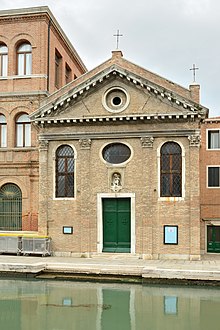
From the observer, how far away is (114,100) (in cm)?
2136

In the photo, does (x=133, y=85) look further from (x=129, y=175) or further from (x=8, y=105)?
(x=8, y=105)

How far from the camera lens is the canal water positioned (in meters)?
12.5

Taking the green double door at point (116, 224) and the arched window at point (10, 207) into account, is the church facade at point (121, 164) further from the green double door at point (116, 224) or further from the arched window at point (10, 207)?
the arched window at point (10, 207)

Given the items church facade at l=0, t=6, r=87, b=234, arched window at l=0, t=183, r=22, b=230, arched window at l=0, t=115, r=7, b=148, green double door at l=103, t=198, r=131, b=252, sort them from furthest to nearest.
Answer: arched window at l=0, t=115, r=7, b=148 < arched window at l=0, t=183, r=22, b=230 < church facade at l=0, t=6, r=87, b=234 < green double door at l=103, t=198, r=131, b=252

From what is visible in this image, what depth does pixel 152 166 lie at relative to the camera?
20609mm

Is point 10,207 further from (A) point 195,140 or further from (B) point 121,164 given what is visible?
(A) point 195,140

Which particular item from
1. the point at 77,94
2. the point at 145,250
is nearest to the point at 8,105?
the point at 77,94

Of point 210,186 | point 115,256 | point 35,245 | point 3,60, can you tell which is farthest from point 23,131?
point 210,186

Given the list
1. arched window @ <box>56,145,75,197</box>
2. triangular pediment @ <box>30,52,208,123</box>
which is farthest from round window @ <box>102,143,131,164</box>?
arched window @ <box>56,145,75,197</box>

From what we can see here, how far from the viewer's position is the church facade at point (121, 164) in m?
20.2

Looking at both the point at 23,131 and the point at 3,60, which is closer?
the point at 23,131

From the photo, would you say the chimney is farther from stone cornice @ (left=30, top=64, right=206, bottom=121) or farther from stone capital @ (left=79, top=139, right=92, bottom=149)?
Result: stone capital @ (left=79, top=139, right=92, bottom=149)

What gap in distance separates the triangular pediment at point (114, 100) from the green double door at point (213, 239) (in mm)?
6455

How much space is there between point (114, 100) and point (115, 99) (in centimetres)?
6
